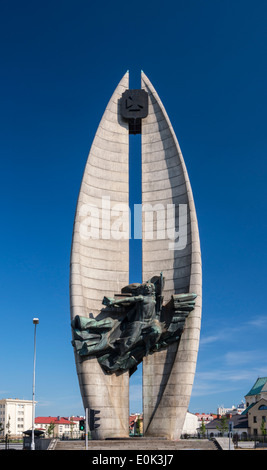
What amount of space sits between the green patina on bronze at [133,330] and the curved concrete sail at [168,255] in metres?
0.52

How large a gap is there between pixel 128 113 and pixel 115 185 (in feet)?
13.8

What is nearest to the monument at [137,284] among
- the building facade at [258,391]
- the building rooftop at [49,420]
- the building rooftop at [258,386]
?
the building facade at [258,391]

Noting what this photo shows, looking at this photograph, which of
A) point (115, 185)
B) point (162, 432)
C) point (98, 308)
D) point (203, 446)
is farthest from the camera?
point (115, 185)

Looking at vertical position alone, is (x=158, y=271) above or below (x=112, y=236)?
below

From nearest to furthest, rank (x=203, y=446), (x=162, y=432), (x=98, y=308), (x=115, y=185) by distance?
(x=203, y=446), (x=162, y=432), (x=98, y=308), (x=115, y=185)

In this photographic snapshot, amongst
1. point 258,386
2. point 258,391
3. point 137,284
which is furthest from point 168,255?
point 258,386

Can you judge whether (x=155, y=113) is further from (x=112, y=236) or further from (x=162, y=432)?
(x=162, y=432)

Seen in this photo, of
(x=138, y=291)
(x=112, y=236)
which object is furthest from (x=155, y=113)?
(x=138, y=291)

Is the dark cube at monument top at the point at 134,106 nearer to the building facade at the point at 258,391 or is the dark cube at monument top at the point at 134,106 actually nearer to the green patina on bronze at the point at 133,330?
the green patina on bronze at the point at 133,330

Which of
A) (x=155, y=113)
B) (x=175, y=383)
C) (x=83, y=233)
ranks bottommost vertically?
(x=175, y=383)

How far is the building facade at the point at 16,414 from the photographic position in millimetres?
100938

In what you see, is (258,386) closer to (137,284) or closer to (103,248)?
(103,248)

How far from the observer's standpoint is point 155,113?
30.3 m

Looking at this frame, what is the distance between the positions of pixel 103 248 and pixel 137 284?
2773 mm
